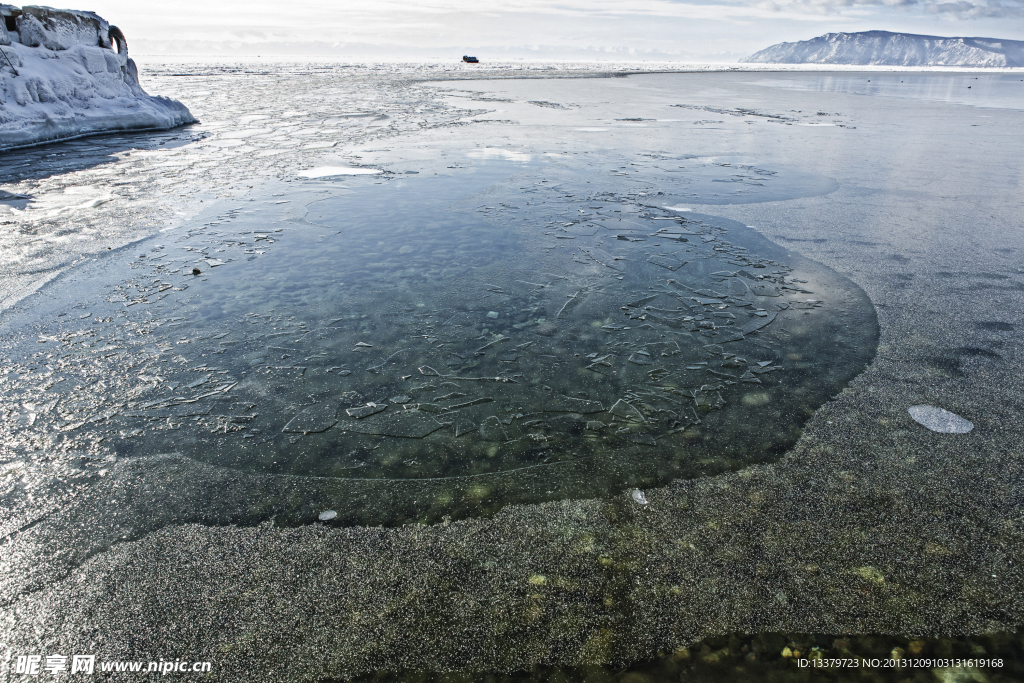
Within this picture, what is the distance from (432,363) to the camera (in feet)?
10.6

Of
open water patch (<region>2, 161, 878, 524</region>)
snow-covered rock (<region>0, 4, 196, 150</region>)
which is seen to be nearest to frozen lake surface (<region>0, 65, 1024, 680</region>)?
open water patch (<region>2, 161, 878, 524</region>)

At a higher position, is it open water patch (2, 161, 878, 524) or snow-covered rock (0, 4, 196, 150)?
snow-covered rock (0, 4, 196, 150)

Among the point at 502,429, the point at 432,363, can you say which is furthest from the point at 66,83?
the point at 502,429

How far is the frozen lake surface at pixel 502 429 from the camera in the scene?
1.72 metres

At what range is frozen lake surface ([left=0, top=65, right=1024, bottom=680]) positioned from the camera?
5.64ft

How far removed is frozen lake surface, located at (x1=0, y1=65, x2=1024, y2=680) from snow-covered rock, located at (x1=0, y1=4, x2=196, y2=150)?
7850 mm

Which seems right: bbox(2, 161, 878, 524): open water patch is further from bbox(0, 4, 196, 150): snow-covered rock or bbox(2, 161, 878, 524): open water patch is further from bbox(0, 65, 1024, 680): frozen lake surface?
bbox(0, 4, 196, 150): snow-covered rock

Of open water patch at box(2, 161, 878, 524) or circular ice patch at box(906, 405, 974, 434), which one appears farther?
circular ice patch at box(906, 405, 974, 434)

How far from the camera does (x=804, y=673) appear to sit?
1.54 meters

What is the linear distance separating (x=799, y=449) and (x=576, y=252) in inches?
118

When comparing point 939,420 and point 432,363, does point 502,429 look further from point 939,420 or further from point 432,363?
point 939,420

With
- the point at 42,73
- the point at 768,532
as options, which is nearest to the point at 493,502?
the point at 768,532

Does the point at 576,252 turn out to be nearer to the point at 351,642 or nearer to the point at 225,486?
the point at 225,486

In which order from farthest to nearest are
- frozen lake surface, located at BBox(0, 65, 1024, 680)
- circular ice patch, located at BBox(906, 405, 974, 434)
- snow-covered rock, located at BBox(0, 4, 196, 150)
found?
snow-covered rock, located at BBox(0, 4, 196, 150) → circular ice patch, located at BBox(906, 405, 974, 434) → frozen lake surface, located at BBox(0, 65, 1024, 680)
